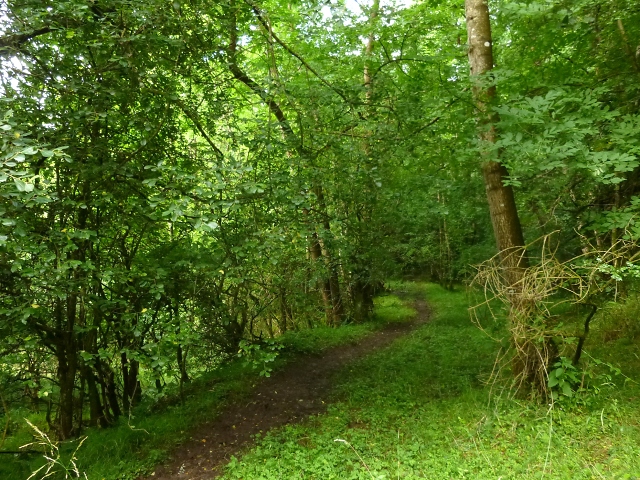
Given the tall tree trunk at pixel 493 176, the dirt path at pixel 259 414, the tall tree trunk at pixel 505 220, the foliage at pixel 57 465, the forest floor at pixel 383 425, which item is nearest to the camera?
the foliage at pixel 57 465

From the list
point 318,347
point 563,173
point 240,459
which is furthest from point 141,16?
point 318,347

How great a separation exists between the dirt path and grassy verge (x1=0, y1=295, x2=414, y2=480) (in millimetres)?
233

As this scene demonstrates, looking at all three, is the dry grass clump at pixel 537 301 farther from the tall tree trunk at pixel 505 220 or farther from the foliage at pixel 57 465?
the foliage at pixel 57 465

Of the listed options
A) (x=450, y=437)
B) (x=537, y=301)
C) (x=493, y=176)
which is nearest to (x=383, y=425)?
(x=450, y=437)

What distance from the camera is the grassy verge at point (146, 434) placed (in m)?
5.02

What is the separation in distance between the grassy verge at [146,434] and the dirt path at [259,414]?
0.77 ft

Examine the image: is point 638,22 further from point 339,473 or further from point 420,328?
point 420,328

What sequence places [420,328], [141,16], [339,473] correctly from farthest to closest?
[420,328]
[339,473]
[141,16]

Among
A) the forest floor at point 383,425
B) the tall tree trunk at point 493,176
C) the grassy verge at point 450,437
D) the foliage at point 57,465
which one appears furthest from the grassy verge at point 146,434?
the tall tree trunk at point 493,176

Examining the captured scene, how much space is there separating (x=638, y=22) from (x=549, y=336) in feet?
13.5

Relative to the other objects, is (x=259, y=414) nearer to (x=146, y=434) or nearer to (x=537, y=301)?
(x=146, y=434)

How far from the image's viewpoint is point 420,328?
1179 centimetres

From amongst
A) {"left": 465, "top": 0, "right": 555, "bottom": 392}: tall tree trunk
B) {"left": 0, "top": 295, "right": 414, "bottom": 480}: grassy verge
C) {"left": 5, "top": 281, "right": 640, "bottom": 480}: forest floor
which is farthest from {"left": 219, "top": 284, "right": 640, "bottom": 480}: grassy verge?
{"left": 0, "top": 295, "right": 414, "bottom": 480}: grassy verge

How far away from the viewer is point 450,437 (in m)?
4.56
